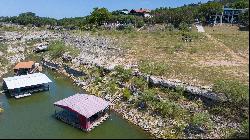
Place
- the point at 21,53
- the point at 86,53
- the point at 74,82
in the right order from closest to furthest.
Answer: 1. the point at 74,82
2. the point at 86,53
3. the point at 21,53

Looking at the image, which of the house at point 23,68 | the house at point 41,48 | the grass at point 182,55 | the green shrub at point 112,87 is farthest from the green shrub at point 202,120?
the house at point 41,48

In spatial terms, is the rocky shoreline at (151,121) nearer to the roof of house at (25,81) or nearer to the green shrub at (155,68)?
the green shrub at (155,68)

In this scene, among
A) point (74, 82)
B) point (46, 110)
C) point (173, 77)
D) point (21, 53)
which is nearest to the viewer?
point (46, 110)

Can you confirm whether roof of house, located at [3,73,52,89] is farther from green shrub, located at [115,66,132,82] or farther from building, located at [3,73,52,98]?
green shrub, located at [115,66,132,82]

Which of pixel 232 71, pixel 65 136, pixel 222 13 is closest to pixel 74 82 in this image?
pixel 65 136

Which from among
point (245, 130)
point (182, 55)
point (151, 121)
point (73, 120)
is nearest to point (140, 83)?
point (151, 121)

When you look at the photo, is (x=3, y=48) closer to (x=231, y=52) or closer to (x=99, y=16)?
(x=99, y=16)

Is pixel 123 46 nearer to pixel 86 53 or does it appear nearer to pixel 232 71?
pixel 86 53
